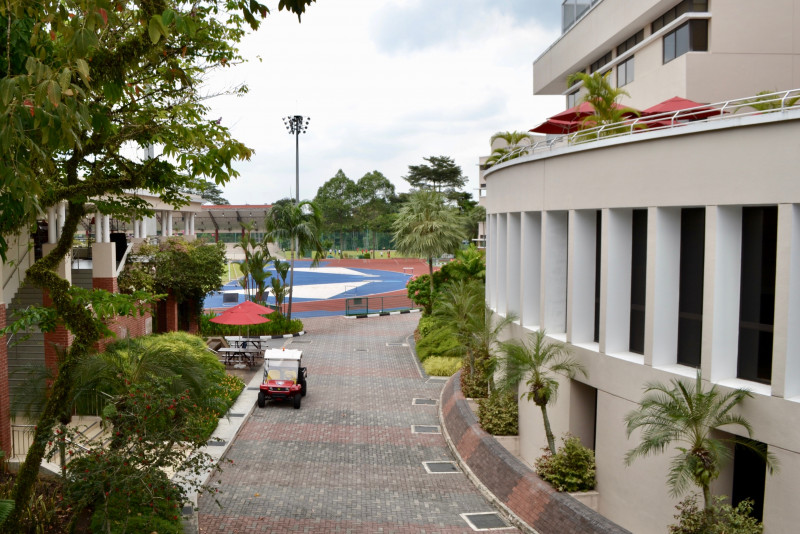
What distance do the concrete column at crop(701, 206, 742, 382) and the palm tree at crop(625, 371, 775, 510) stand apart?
42 cm

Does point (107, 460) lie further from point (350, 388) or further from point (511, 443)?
point (350, 388)

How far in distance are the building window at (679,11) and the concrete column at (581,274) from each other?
391 inches

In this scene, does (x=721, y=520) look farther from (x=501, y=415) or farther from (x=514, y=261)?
(x=514, y=261)

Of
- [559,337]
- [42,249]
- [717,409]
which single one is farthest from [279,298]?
[717,409]

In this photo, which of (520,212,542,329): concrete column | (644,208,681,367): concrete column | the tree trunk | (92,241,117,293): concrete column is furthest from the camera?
(92,241,117,293): concrete column

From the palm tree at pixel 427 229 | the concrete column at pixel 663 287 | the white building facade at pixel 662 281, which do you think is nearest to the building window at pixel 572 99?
the palm tree at pixel 427 229

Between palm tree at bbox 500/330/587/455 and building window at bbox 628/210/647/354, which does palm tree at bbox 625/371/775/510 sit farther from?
palm tree at bbox 500/330/587/455

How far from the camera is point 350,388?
24.8m

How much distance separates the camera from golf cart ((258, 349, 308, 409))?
21938 millimetres

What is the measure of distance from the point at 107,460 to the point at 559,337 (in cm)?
939

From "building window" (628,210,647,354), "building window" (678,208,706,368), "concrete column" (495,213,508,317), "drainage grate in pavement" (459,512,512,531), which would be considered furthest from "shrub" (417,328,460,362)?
"building window" (678,208,706,368)

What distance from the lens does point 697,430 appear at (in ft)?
32.6

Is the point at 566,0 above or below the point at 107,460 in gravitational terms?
above

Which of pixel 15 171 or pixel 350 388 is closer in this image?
pixel 15 171
